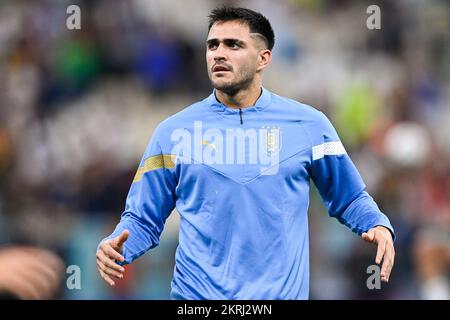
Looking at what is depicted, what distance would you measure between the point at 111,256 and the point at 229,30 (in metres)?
1.48

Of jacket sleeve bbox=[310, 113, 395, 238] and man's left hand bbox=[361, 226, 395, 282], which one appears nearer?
man's left hand bbox=[361, 226, 395, 282]

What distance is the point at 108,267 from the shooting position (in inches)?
181

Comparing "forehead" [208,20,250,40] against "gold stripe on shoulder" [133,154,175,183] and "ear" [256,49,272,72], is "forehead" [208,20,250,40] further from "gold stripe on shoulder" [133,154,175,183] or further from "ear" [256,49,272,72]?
"gold stripe on shoulder" [133,154,175,183]

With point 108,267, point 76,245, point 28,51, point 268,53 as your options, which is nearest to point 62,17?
point 28,51

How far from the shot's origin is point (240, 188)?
4.84 meters

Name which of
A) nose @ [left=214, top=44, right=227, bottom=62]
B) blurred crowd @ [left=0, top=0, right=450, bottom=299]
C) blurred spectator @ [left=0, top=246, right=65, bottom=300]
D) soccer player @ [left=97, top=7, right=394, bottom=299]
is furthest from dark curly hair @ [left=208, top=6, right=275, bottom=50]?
blurred crowd @ [left=0, top=0, right=450, bottom=299]

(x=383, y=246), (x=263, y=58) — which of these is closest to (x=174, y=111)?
(x=263, y=58)

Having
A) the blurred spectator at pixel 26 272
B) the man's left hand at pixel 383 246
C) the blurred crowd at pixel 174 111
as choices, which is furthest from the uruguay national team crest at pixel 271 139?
the blurred crowd at pixel 174 111

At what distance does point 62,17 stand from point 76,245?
224 cm

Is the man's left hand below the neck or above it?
below

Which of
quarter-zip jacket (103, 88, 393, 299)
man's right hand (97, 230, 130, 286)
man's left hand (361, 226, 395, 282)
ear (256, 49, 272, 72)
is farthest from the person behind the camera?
ear (256, 49, 272, 72)

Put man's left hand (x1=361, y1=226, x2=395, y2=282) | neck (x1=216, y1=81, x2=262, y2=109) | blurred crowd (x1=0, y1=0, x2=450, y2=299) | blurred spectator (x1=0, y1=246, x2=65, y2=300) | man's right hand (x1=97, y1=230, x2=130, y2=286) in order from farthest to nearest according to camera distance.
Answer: blurred crowd (x1=0, y1=0, x2=450, y2=299)
neck (x1=216, y1=81, x2=262, y2=109)
man's left hand (x1=361, y1=226, x2=395, y2=282)
man's right hand (x1=97, y1=230, x2=130, y2=286)
blurred spectator (x1=0, y1=246, x2=65, y2=300)

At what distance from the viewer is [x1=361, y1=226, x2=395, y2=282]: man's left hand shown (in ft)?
15.4
